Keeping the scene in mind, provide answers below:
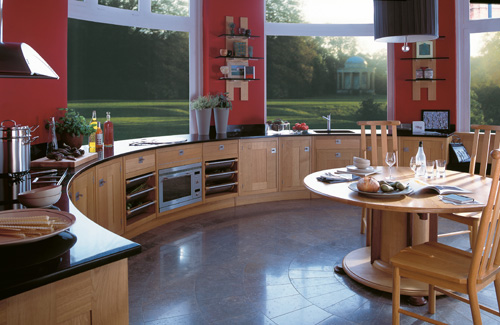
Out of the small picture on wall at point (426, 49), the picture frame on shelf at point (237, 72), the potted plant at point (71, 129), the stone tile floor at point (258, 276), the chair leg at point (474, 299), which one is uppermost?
the small picture on wall at point (426, 49)

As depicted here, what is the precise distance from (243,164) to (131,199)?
1.70 metres

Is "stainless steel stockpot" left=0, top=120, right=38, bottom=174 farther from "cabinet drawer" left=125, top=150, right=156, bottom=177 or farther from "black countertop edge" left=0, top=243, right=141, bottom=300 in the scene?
"black countertop edge" left=0, top=243, right=141, bottom=300

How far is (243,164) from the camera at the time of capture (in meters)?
5.81

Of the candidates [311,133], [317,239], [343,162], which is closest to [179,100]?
[311,133]

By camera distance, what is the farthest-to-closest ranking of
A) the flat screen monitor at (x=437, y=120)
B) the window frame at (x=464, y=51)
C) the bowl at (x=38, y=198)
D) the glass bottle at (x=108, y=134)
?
the flat screen monitor at (x=437, y=120), the window frame at (x=464, y=51), the glass bottle at (x=108, y=134), the bowl at (x=38, y=198)

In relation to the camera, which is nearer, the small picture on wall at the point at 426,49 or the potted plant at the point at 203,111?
the potted plant at the point at 203,111

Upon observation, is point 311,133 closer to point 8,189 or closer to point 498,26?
point 498,26

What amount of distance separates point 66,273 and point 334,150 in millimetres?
5217

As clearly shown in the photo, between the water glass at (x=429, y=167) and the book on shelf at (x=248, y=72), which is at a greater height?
the book on shelf at (x=248, y=72)

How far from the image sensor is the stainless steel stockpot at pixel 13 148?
2.68 meters

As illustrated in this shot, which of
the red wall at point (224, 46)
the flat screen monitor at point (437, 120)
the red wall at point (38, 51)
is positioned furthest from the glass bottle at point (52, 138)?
the flat screen monitor at point (437, 120)

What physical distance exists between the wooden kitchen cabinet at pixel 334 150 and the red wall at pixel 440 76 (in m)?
1.07

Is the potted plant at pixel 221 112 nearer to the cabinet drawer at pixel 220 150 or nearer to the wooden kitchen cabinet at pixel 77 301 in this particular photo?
the cabinet drawer at pixel 220 150

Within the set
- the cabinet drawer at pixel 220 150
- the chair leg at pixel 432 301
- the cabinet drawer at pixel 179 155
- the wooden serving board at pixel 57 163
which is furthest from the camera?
the cabinet drawer at pixel 220 150
